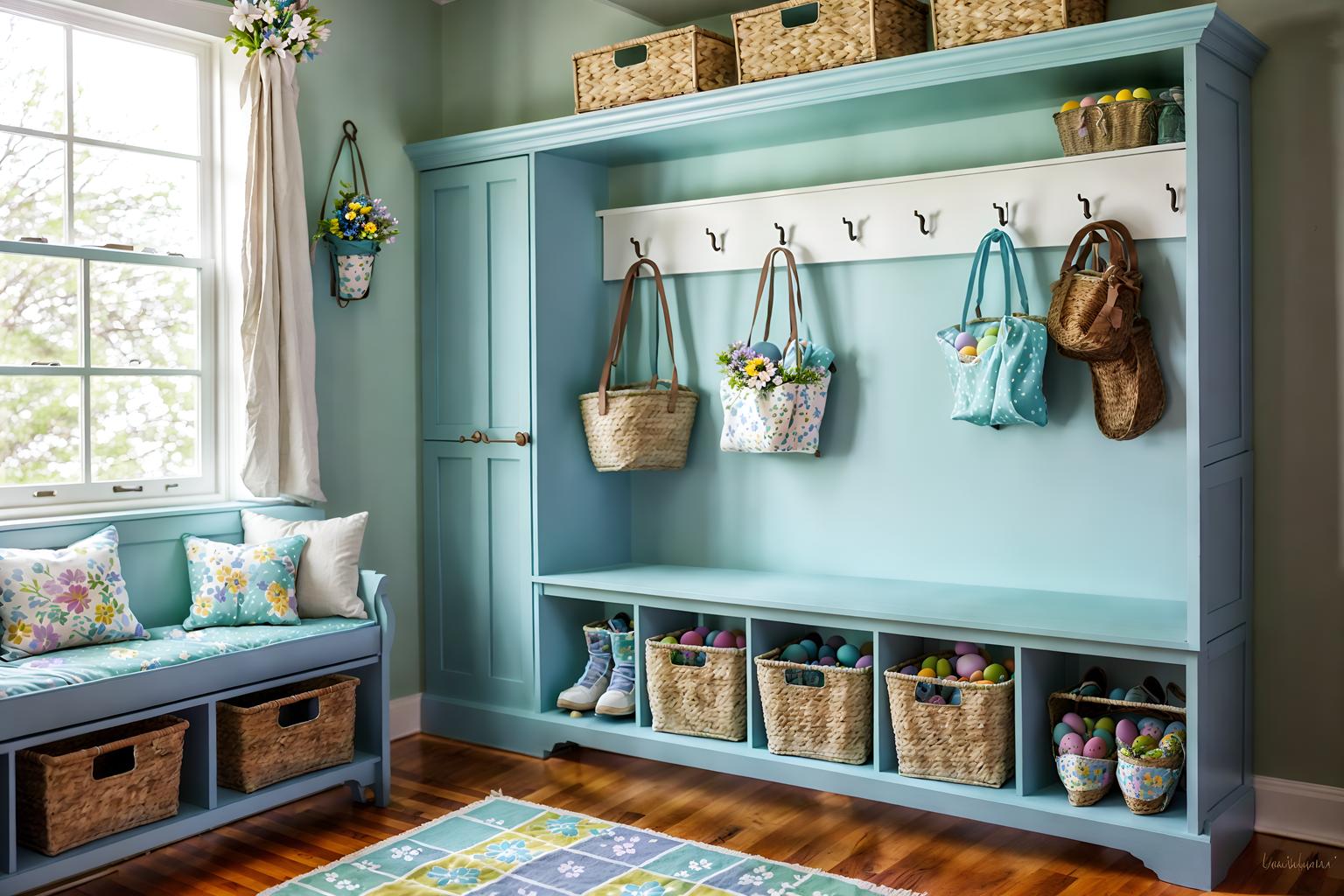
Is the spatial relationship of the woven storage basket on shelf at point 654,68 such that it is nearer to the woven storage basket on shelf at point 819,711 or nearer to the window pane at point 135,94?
the window pane at point 135,94

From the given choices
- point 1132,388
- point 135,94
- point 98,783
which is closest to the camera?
point 98,783

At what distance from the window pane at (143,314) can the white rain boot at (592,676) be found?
159 cm

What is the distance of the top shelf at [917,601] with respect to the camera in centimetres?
291

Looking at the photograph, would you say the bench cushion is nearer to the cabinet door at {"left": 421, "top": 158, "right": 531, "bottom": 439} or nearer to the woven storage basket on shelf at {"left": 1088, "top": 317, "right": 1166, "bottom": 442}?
the cabinet door at {"left": 421, "top": 158, "right": 531, "bottom": 439}

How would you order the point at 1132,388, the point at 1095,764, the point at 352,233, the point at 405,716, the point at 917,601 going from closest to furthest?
1. the point at 1095,764
2. the point at 1132,388
3. the point at 917,601
4. the point at 352,233
5. the point at 405,716

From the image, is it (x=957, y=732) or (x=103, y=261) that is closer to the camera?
(x=957, y=732)

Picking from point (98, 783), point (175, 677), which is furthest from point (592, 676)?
point (98, 783)

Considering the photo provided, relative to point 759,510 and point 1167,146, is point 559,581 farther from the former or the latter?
point 1167,146

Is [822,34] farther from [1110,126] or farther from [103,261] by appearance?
[103,261]

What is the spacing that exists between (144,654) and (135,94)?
177 cm

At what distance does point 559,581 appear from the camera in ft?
12.7

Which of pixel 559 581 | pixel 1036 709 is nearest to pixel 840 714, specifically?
pixel 1036 709

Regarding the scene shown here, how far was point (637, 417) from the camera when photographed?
151 inches

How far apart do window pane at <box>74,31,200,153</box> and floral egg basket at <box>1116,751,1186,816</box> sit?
3302 millimetres
